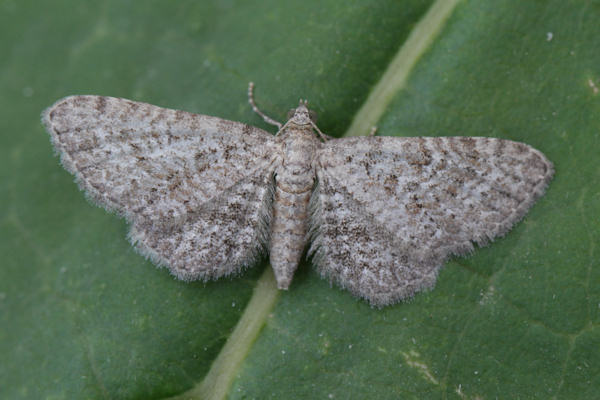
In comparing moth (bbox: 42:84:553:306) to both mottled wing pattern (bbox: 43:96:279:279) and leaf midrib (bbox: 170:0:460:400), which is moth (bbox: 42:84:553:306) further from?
leaf midrib (bbox: 170:0:460:400)

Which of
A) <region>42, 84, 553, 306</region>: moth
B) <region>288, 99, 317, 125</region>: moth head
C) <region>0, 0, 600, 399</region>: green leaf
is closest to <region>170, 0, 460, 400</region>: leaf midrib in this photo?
<region>0, 0, 600, 399</region>: green leaf

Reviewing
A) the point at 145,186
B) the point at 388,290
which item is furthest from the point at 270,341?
the point at 145,186

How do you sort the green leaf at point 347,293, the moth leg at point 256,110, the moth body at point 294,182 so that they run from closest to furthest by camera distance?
the green leaf at point 347,293 < the moth body at point 294,182 < the moth leg at point 256,110

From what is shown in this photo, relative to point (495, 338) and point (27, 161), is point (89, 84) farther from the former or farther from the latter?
point (495, 338)

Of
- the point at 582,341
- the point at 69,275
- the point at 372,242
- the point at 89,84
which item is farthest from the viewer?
the point at 89,84

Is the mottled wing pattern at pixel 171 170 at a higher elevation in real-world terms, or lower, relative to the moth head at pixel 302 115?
lower

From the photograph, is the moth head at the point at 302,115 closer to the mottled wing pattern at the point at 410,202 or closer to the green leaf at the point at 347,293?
the green leaf at the point at 347,293

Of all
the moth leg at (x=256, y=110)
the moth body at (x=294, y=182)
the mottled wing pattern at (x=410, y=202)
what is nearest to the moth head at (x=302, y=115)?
the moth body at (x=294, y=182)
